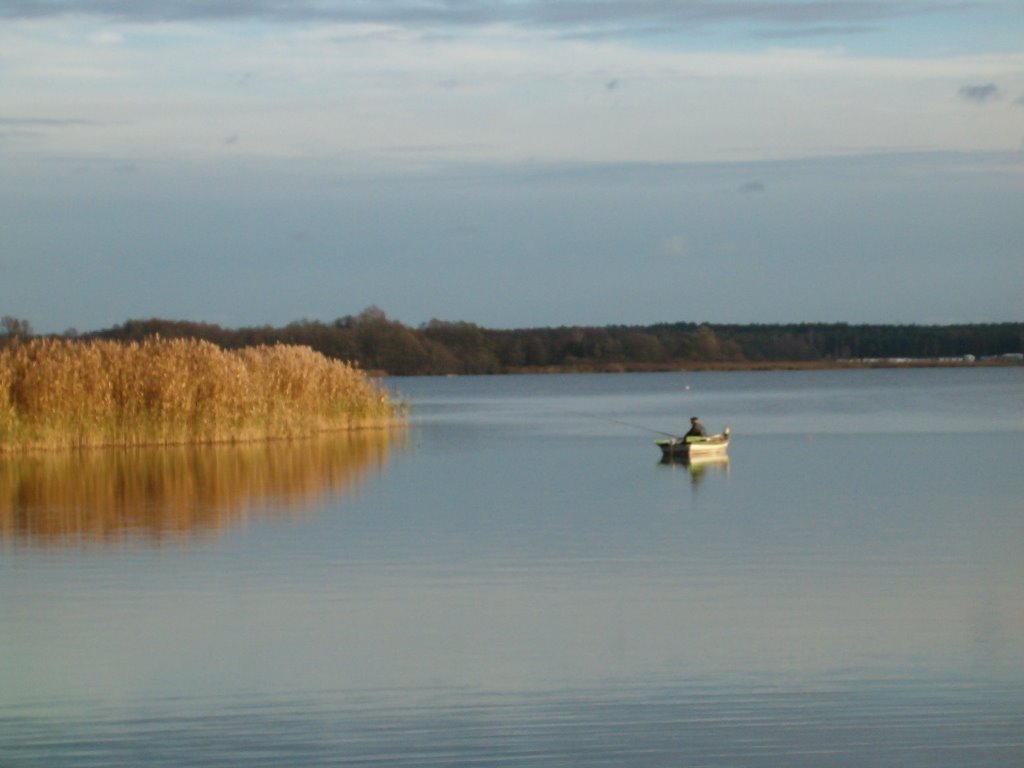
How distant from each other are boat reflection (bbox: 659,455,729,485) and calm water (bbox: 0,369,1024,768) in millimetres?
1304

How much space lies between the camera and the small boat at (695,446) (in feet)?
84.5

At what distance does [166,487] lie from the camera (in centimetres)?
2080

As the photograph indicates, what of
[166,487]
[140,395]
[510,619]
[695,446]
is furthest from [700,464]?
[510,619]

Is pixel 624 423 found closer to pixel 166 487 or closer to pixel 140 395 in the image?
pixel 140 395

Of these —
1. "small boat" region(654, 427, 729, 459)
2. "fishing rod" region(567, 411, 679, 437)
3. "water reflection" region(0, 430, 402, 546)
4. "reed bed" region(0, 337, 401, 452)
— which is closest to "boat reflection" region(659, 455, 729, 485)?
"small boat" region(654, 427, 729, 459)

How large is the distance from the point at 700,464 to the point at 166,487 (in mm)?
8604

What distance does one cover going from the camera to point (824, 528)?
16.0m

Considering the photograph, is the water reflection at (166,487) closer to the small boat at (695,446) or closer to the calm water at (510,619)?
the calm water at (510,619)

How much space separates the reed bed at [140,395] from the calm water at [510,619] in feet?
11.6

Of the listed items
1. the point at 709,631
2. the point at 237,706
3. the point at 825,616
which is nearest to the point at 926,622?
the point at 825,616

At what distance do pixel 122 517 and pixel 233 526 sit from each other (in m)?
1.56

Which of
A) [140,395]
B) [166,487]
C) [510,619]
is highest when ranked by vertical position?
[140,395]

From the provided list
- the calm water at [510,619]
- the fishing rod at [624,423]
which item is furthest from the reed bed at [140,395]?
the fishing rod at [624,423]

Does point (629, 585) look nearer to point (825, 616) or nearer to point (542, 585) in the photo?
point (542, 585)
